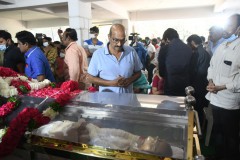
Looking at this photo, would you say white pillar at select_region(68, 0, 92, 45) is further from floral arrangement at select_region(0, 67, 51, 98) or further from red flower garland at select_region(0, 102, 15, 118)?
red flower garland at select_region(0, 102, 15, 118)

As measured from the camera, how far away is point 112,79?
7.15 feet

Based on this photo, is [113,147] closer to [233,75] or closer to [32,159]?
[32,159]

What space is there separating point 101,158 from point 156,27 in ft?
44.5

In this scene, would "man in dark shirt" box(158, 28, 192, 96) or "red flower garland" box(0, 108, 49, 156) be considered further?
"man in dark shirt" box(158, 28, 192, 96)

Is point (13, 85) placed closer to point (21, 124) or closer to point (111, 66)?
point (21, 124)

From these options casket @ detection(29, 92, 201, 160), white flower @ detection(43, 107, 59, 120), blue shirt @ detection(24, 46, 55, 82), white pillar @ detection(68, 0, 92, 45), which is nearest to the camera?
casket @ detection(29, 92, 201, 160)

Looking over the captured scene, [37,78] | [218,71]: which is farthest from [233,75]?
[37,78]

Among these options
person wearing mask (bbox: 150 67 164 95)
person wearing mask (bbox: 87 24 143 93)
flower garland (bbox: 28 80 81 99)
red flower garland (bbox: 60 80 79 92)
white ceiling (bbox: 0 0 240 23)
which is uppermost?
white ceiling (bbox: 0 0 240 23)

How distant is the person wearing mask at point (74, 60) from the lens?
3.09 m

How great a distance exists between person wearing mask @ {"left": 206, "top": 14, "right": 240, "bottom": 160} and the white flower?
157 cm

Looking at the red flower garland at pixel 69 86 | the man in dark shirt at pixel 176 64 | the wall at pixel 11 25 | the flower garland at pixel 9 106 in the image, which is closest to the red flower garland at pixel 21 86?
the flower garland at pixel 9 106

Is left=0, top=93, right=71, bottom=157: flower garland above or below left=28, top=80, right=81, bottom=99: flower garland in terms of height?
below

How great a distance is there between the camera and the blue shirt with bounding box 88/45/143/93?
2164 millimetres

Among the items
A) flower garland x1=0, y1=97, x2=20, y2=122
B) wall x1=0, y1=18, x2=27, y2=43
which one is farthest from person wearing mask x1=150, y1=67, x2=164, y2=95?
wall x1=0, y1=18, x2=27, y2=43
